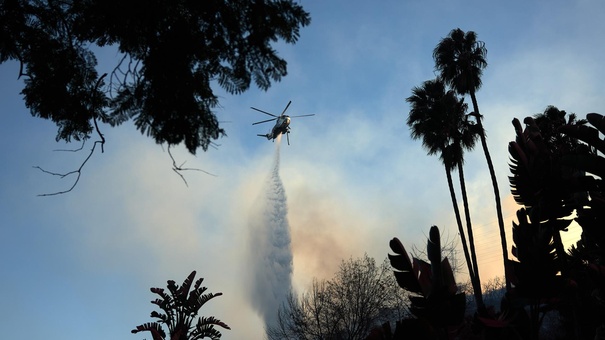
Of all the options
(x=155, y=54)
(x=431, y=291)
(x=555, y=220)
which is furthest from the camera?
(x=555, y=220)

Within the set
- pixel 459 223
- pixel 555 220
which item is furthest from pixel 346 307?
pixel 555 220

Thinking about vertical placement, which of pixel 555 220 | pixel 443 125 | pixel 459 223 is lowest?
pixel 555 220

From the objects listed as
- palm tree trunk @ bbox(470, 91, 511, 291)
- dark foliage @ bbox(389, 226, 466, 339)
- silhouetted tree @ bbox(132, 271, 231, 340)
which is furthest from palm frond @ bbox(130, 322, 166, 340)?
palm tree trunk @ bbox(470, 91, 511, 291)

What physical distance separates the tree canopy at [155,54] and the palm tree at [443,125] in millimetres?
21615

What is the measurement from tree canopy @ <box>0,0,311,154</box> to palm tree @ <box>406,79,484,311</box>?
21.6 meters

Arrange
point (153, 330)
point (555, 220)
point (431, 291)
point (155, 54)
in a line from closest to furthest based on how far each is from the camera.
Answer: point (155, 54)
point (431, 291)
point (555, 220)
point (153, 330)

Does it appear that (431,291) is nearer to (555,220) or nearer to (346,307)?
(555,220)

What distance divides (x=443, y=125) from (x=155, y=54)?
22503 mm

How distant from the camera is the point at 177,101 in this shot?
4871mm

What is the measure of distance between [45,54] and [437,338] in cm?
580

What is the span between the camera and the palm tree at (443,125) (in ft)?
83.6

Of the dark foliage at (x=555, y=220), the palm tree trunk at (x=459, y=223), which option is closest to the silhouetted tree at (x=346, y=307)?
the palm tree trunk at (x=459, y=223)

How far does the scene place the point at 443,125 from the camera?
2552 centimetres

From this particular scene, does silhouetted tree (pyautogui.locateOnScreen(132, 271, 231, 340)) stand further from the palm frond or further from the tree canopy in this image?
the tree canopy
